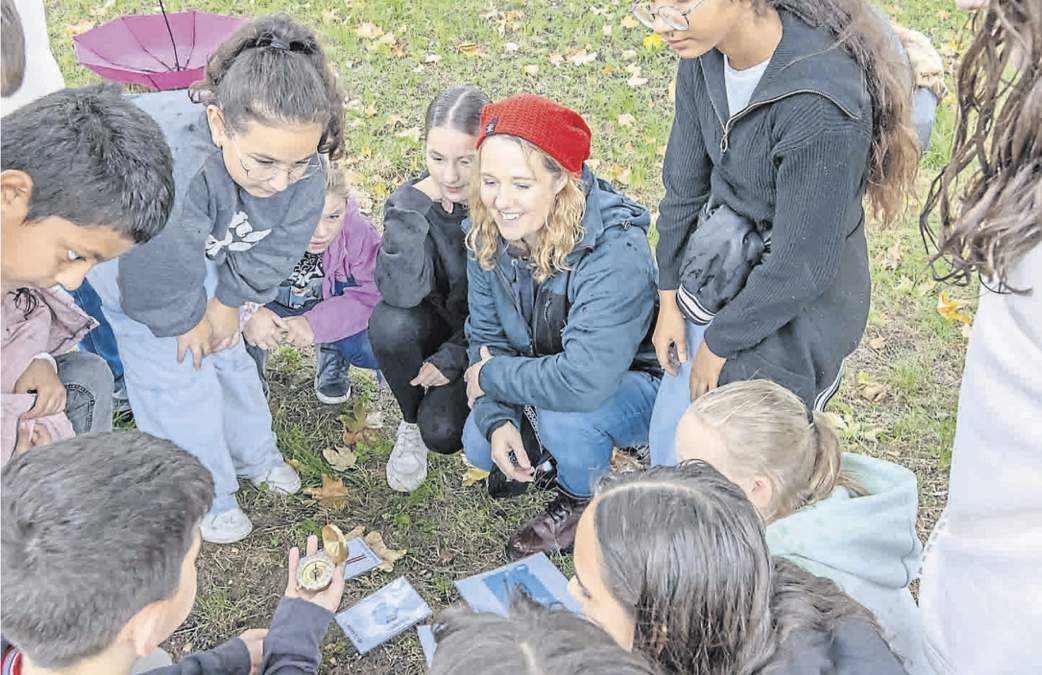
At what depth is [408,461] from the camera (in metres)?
3.13

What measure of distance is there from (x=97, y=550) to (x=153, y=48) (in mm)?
2678

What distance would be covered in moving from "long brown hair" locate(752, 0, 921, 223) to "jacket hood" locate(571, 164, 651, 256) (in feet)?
2.48

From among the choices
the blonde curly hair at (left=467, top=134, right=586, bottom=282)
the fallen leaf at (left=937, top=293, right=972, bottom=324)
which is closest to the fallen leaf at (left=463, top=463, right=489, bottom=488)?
the blonde curly hair at (left=467, top=134, right=586, bottom=282)

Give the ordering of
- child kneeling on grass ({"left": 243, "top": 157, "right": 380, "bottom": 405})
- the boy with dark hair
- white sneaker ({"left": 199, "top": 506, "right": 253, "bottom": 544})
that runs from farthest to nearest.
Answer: child kneeling on grass ({"left": 243, "top": 157, "right": 380, "bottom": 405}) → white sneaker ({"left": 199, "top": 506, "right": 253, "bottom": 544}) → the boy with dark hair

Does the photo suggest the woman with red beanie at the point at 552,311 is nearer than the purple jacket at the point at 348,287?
Yes

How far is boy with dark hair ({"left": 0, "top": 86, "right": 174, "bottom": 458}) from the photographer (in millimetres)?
1799

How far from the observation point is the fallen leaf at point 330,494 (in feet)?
10.1

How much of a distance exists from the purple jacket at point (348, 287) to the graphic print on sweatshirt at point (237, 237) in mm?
458

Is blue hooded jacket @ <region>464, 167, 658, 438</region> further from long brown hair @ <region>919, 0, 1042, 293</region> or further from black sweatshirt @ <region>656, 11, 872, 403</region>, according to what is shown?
long brown hair @ <region>919, 0, 1042, 293</region>

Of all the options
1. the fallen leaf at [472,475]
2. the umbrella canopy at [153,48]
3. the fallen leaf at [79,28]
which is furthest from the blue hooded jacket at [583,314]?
the fallen leaf at [79,28]

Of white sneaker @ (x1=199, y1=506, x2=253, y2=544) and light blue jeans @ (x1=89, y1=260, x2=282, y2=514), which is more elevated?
light blue jeans @ (x1=89, y1=260, x2=282, y2=514)

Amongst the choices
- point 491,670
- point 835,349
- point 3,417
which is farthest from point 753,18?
point 3,417

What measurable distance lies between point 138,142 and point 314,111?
0.53m

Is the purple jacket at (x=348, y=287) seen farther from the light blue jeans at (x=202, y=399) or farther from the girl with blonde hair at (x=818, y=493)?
the girl with blonde hair at (x=818, y=493)
